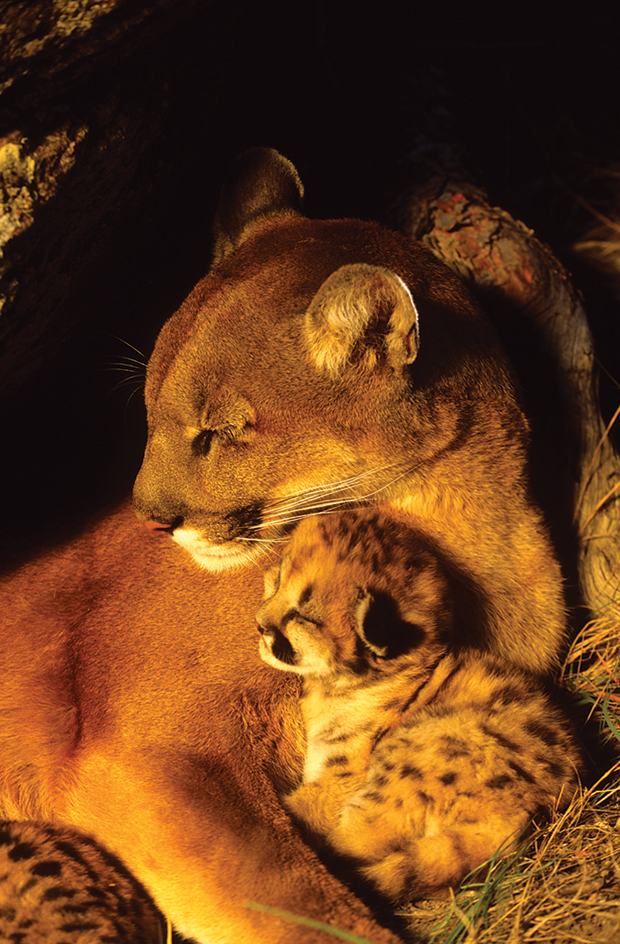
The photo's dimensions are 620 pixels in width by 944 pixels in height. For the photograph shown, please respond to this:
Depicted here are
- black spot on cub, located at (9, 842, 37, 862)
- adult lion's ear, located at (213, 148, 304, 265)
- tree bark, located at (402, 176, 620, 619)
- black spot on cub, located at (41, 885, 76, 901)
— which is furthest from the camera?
tree bark, located at (402, 176, 620, 619)

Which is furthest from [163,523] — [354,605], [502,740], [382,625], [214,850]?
[502,740]

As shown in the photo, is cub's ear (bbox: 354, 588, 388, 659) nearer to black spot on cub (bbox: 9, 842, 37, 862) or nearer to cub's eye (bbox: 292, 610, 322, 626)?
cub's eye (bbox: 292, 610, 322, 626)

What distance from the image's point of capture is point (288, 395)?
274 cm

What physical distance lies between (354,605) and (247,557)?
1.95 feet

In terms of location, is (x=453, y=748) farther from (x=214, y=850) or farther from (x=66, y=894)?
(x=66, y=894)

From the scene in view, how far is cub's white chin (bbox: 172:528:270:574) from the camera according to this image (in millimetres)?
2863

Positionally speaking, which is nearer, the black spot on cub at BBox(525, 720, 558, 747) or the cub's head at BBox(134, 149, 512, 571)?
the black spot on cub at BBox(525, 720, 558, 747)

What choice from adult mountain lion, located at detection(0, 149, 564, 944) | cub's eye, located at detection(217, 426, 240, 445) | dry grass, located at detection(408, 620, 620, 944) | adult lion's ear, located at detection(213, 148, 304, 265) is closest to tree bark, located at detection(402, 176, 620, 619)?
adult mountain lion, located at detection(0, 149, 564, 944)

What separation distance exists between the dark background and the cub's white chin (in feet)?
2.50

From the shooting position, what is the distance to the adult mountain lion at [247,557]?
262cm

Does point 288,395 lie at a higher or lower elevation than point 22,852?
higher

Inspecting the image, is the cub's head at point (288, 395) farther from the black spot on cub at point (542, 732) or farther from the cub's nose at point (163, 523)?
the black spot on cub at point (542, 732)

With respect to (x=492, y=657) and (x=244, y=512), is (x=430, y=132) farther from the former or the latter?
(x=492, y=657)

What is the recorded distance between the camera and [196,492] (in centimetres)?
282
